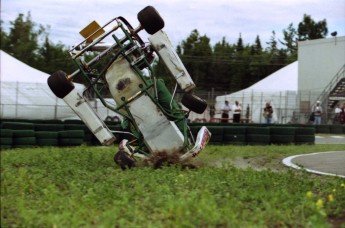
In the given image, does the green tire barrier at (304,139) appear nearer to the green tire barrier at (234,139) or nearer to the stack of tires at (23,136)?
the green tire barrier at (234,139)

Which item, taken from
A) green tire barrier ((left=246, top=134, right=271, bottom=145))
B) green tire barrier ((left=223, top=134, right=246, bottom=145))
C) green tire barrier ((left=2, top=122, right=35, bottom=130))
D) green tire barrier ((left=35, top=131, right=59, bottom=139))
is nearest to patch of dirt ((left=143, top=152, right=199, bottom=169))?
green tire barrier ((left=35, top=131, right=59, bottom=139))

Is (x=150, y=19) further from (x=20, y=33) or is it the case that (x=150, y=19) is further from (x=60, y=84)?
(x=20, y=33)

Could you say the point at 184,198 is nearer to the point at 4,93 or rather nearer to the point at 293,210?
the point at 293,210

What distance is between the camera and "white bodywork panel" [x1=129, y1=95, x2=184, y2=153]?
296 inches

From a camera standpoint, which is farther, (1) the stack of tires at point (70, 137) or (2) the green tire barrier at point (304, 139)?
(2) the green tire barrier at point (304, 139)

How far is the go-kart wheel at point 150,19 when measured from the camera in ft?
24.1

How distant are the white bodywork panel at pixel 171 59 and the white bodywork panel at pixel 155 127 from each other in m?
0.55

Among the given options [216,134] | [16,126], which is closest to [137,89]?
[16,126]

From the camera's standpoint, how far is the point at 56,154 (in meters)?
8.90

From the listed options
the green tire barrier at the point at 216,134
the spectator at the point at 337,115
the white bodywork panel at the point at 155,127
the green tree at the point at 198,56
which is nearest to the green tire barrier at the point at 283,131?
the green tire barrier at the point at 216,134

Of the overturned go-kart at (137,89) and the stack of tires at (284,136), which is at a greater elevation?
the overturned go-kart at (137,89)

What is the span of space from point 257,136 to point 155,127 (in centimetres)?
763

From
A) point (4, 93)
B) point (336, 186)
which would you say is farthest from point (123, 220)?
point (4, 93)

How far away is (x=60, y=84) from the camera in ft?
24.5
